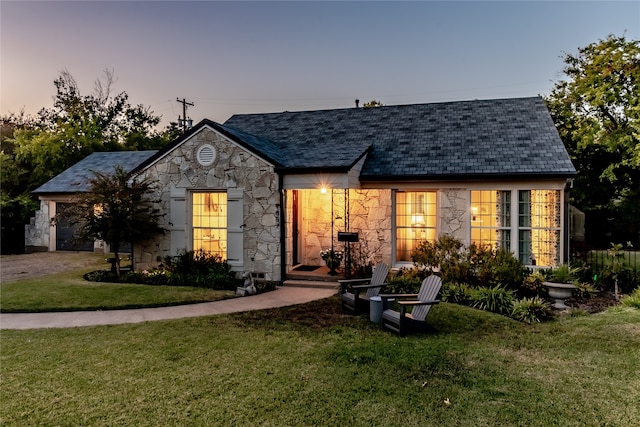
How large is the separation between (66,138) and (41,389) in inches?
896

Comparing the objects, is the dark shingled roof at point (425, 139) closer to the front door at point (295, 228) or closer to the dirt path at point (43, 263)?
the front door at point (295, 228)

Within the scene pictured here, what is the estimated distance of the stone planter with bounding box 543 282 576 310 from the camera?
763 cm

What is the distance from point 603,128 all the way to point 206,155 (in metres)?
15.4

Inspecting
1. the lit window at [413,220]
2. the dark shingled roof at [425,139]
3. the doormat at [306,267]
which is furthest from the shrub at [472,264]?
the doormat at [306,267]

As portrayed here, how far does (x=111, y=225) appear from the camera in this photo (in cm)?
1018

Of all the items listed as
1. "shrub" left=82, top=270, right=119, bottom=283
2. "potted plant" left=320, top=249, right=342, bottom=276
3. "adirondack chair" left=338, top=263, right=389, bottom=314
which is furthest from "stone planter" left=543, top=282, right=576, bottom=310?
"shrub" left=82, top=270, right=119, bottom=283

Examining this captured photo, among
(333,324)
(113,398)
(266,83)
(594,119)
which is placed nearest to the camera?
(113,398)

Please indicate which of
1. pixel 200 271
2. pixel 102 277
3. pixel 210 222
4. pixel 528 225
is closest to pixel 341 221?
pixel 210 222

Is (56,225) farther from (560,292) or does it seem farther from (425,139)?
(560,292)

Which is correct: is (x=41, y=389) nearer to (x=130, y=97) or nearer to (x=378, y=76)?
(x=378, y=76)

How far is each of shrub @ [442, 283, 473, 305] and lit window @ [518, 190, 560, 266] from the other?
8.64ft

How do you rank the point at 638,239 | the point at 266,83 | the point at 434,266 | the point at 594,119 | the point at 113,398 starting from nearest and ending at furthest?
the point at 113,398 → the point at 434,266 → the point at 594,119 → the point at 638,239 → the point at 266,83

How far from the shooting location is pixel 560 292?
25.3 ft

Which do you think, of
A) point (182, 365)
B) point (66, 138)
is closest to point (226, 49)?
point (66, 138)
